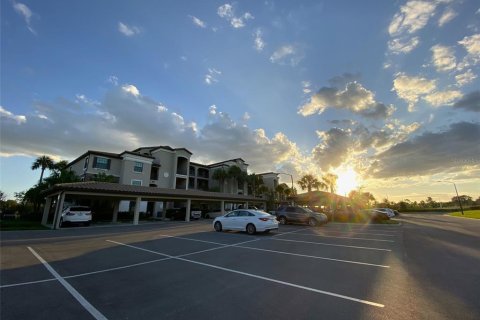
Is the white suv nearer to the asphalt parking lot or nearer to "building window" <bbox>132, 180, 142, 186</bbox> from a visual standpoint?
the asphalt parking lot

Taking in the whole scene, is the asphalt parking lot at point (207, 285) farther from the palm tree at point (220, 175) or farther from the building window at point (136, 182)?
the palm tree at point (220, 175)

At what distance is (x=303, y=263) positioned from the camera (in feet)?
25.8

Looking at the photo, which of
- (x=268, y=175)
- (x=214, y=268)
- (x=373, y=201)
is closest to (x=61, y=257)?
(x=214, y=268)

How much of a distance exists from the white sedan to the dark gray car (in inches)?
294

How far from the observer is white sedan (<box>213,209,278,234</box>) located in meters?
15.1

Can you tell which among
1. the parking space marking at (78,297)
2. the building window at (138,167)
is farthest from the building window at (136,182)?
the parking space marking at (78,297)

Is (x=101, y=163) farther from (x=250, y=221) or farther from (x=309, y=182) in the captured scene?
(x=309, y=182)

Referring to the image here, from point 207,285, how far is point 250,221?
32.2ft

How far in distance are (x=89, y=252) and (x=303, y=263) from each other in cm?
790

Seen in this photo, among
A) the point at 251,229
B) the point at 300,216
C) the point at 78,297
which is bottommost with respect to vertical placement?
the point at 78,297

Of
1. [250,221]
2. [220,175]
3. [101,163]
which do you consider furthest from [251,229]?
[220,175]

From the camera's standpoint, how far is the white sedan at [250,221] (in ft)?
49.4

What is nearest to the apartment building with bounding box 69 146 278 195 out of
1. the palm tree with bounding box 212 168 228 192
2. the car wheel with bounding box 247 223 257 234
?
the palm tree with bounding box 212 168 228 192

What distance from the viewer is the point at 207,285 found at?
5680 millimetres
